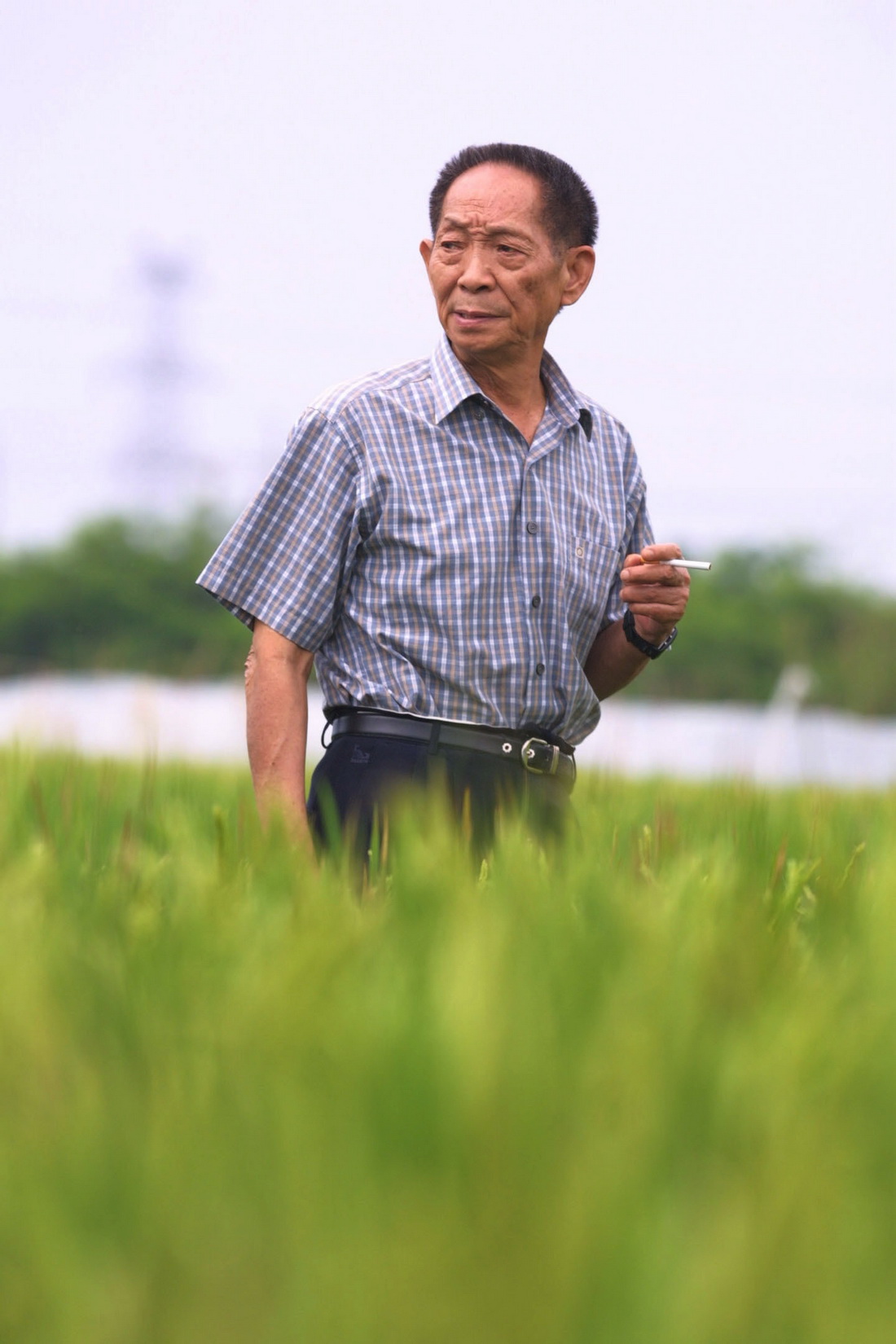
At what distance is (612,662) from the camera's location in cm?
288

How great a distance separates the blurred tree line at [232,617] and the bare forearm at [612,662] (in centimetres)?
3169

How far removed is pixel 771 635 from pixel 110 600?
17743mm

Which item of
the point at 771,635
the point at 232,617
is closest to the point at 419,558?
the point at 232,617

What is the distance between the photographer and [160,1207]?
645 mm

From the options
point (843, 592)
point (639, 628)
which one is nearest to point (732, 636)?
point (843, 592)

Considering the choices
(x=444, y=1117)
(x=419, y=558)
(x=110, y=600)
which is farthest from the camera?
(x=110, y=600)

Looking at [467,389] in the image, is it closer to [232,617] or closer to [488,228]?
[488,228]

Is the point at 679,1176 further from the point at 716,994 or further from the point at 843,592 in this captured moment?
the point at 843,592

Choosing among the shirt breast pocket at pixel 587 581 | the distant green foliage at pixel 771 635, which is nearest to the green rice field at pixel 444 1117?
the shirt breast pocket at pixel 587 581

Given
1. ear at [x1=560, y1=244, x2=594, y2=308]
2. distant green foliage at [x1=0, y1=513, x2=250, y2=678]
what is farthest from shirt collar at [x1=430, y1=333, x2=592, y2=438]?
distant green foliage at [x1=0, y1=513, x2=250, y2=678]

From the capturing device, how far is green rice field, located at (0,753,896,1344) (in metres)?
0.55

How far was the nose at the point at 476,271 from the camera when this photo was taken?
8.45 ft

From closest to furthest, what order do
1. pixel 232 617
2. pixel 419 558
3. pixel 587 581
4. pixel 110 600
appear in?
pixel 419 558 < pixel 587 581 < pixel 110 600 < pixel 232 617

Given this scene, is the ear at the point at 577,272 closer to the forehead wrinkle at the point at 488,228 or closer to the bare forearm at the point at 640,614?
the forehead wrinkle at the point at 488,228
